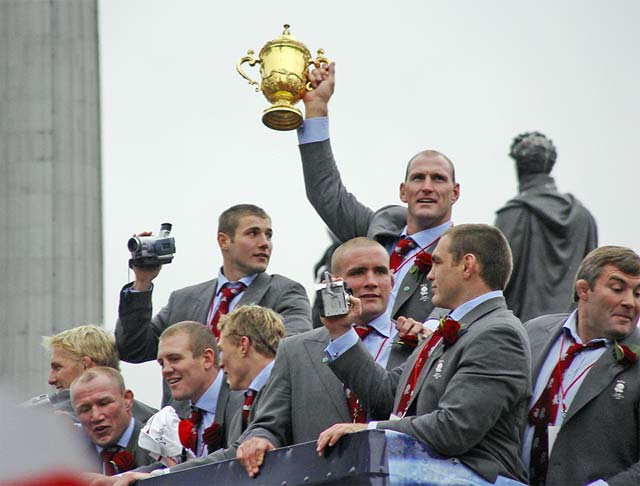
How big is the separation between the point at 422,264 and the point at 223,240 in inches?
71.8

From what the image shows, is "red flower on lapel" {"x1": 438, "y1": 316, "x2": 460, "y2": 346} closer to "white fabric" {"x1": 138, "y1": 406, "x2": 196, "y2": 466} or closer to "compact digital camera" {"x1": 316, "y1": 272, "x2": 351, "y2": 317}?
"compact digital camera" {"x1": 316, "y1": 272, "x2": 351, "y2": 317}

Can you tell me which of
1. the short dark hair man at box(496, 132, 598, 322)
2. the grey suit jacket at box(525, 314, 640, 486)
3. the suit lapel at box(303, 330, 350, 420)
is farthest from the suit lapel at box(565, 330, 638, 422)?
the short dark hair man at box(496, 132, 598, 322)

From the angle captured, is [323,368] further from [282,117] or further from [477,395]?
[282,117]

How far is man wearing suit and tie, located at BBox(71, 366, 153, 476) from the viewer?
748 cm

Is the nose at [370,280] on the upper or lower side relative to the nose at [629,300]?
upper

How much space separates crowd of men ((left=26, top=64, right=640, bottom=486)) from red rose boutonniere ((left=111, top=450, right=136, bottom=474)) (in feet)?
0.11

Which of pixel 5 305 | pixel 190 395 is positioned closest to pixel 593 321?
pixel 190 395

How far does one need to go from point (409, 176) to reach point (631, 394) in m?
2.32

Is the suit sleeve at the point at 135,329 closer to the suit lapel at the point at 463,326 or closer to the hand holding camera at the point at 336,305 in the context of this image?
the hand holding camera at the point at 336,305

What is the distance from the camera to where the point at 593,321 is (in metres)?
5.78

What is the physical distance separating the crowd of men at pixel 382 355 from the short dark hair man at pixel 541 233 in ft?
11.0

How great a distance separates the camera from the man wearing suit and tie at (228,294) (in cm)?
805

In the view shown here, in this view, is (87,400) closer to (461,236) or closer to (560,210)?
(461,236)

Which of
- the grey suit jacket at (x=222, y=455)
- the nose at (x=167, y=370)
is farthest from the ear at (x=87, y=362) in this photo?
the grey suit jacket at (x=222, y=455)
